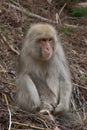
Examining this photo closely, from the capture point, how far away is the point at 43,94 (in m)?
7.34

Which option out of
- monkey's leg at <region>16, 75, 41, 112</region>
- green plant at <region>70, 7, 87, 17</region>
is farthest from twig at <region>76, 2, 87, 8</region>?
monkey's leg at <region>16, 75, 41, 112</region>

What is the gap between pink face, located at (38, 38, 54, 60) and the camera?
704 cm

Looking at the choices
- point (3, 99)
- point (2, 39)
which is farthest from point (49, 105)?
point (2, 39)

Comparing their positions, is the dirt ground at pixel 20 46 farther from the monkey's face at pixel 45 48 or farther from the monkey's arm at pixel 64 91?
the monkey's face at pixel 45 48

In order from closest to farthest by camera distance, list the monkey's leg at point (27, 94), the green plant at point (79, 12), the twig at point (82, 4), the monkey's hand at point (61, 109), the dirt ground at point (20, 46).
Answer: the dirt ground at point (20, 46)
the monkey's leg at point (27, 94)
the monkey's hand at point (61, 109)
the green plant at point (79, 12)
the twig at point (82, 4)

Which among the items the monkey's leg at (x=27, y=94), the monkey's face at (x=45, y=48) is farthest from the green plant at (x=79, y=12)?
the monkey's leg at (x=27, y=94)

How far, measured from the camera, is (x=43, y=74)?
24.0 feet

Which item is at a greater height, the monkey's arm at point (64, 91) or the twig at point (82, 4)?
the twig at point (82, 4)

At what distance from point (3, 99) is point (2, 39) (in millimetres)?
2438

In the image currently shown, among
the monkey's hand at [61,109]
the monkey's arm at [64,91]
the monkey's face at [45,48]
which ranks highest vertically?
the monkey's face at [45,48]

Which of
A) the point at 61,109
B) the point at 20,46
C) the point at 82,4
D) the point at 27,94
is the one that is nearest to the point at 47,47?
the point at 27,94

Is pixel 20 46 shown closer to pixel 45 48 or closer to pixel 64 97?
pixel 64 97

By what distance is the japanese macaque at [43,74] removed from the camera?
23.3 feet

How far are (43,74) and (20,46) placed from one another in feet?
8.27
